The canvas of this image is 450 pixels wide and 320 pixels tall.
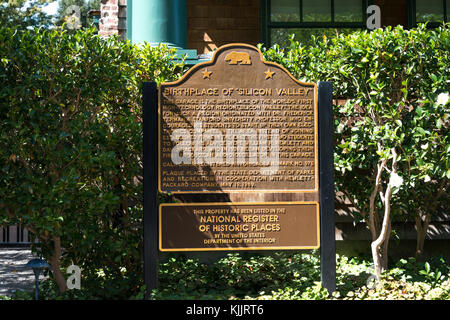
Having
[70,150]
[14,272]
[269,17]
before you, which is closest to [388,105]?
[70,150]

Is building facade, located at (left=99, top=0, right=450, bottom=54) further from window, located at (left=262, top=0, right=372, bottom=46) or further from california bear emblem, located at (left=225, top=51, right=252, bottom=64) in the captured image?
california bear emblem, located at (left=225, top=51, right=252, bottom=64)

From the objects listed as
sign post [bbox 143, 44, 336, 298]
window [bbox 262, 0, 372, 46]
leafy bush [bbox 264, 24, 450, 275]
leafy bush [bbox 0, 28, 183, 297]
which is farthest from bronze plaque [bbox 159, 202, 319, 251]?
window [bbox 262, 0, 372, 46]

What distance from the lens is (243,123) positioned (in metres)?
5.57

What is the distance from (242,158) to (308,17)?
573 cm

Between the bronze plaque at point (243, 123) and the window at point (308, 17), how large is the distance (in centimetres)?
465

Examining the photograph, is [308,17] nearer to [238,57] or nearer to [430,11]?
[430,11]

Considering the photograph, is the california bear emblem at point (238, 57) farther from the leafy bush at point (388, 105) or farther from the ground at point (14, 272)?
the ground at point (14, 272)

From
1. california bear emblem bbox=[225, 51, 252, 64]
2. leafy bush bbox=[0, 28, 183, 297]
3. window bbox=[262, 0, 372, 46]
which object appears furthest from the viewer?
window bbox=[262, 0, 372, 46]

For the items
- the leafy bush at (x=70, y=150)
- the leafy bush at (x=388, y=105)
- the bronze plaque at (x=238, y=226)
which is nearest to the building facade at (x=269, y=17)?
the leafy bush at (x=388, y=105)

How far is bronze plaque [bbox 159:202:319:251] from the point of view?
5441 mm

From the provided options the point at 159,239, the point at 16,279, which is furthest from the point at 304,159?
the point at 16,279

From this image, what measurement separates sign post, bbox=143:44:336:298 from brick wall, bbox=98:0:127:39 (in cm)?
449

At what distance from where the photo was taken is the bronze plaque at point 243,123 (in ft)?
18.1

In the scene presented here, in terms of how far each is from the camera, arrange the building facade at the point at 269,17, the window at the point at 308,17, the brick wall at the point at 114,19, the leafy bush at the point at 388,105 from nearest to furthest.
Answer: the leafy bush at the point at 388,105 → the brick wall at the point at 114,19 → the building facade at the point at 269,17 → the window at the point at 308,17
